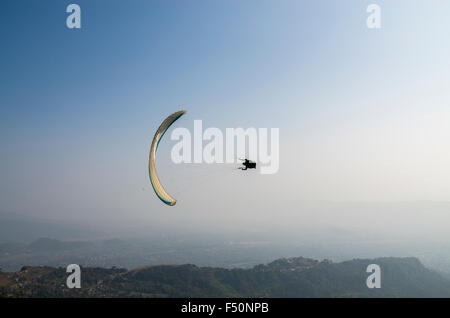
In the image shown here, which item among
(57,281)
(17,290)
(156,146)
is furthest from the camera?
(57,281)
